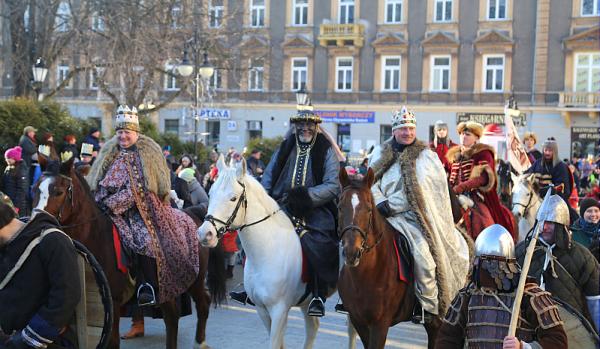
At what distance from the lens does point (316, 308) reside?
6801 mm

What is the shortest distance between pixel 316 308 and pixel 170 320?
1.72 m

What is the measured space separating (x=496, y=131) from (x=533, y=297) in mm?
18485

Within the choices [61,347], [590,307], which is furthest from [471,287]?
[61,347]

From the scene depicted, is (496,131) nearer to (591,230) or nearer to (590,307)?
(591,230)

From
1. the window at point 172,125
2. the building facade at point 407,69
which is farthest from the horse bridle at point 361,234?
the window at point 172,125

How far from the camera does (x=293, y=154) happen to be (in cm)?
742

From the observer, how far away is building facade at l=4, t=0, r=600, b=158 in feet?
127

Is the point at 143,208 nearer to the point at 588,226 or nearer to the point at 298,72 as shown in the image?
the point at 588,226

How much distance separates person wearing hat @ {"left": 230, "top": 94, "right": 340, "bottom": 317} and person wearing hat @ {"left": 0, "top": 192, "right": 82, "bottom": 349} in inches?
112

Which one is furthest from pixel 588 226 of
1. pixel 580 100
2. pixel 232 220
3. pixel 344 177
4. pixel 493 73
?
pixel 493 73

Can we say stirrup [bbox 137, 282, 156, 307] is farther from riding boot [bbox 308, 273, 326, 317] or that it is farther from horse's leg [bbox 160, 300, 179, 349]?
riding boot [bbox 308, 273, 326, 317]

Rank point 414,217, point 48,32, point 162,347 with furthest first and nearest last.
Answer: point 48,32 → point 162,347 → point 414,217

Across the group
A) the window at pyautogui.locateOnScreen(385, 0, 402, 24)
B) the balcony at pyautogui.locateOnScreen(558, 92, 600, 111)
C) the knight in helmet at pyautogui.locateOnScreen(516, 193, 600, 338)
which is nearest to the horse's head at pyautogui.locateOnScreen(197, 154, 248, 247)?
the knight in helmet at pyautogui.locateOnScreen(516, 193, 600, 338)

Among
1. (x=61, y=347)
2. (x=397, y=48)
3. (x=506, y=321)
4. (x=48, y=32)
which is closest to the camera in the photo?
(x=506, y=321)
